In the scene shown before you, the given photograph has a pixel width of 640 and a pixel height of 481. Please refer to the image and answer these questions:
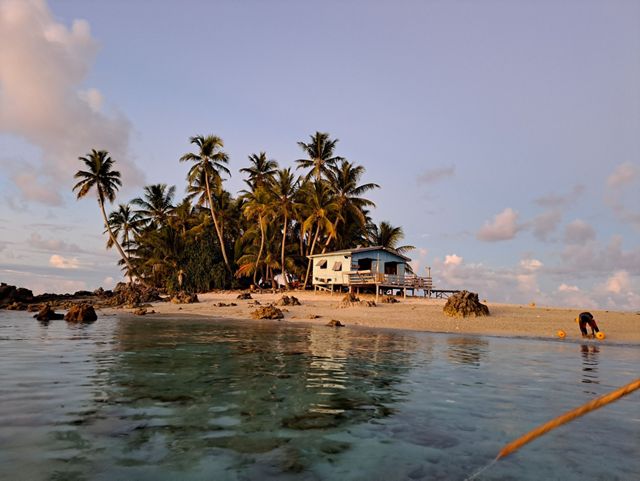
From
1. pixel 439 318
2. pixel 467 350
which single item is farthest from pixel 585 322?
pixel 467 350

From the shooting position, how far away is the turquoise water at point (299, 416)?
4324 mm

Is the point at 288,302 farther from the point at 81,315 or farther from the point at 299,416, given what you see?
the point at 299,416

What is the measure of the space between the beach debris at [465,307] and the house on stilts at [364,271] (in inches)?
435

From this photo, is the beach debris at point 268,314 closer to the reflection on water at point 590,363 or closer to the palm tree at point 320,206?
the palm tree at point 320,206

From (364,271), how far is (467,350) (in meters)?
23.4

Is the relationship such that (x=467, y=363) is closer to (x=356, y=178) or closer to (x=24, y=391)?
(x=24, y=391)

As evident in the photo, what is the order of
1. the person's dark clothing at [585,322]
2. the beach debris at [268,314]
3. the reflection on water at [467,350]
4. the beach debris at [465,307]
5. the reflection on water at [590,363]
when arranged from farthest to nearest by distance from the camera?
the beach debris at [268,314] → the beach debris at [465,307] → the person's dark clothing at [585,322] → the reflection on water at [467,350] → the reflection on water at [590,363]

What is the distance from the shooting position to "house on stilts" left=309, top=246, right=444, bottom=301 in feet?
128

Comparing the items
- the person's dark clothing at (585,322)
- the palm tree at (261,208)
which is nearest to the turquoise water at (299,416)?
the person's dark clothing at (585,322)

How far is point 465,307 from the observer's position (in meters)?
26.0

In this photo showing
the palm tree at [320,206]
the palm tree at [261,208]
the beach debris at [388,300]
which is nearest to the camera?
the beach debris at [388,300]

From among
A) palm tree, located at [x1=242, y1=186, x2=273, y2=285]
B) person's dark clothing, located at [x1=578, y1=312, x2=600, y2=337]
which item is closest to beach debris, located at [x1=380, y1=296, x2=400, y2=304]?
person's dark clothing, located at [x1=578, y1=312, x2=600, y2=337]

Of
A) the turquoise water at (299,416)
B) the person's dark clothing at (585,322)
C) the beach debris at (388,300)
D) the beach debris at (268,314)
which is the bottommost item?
the turquoise water at (299,416)

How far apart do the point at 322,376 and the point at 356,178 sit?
3764 cm
